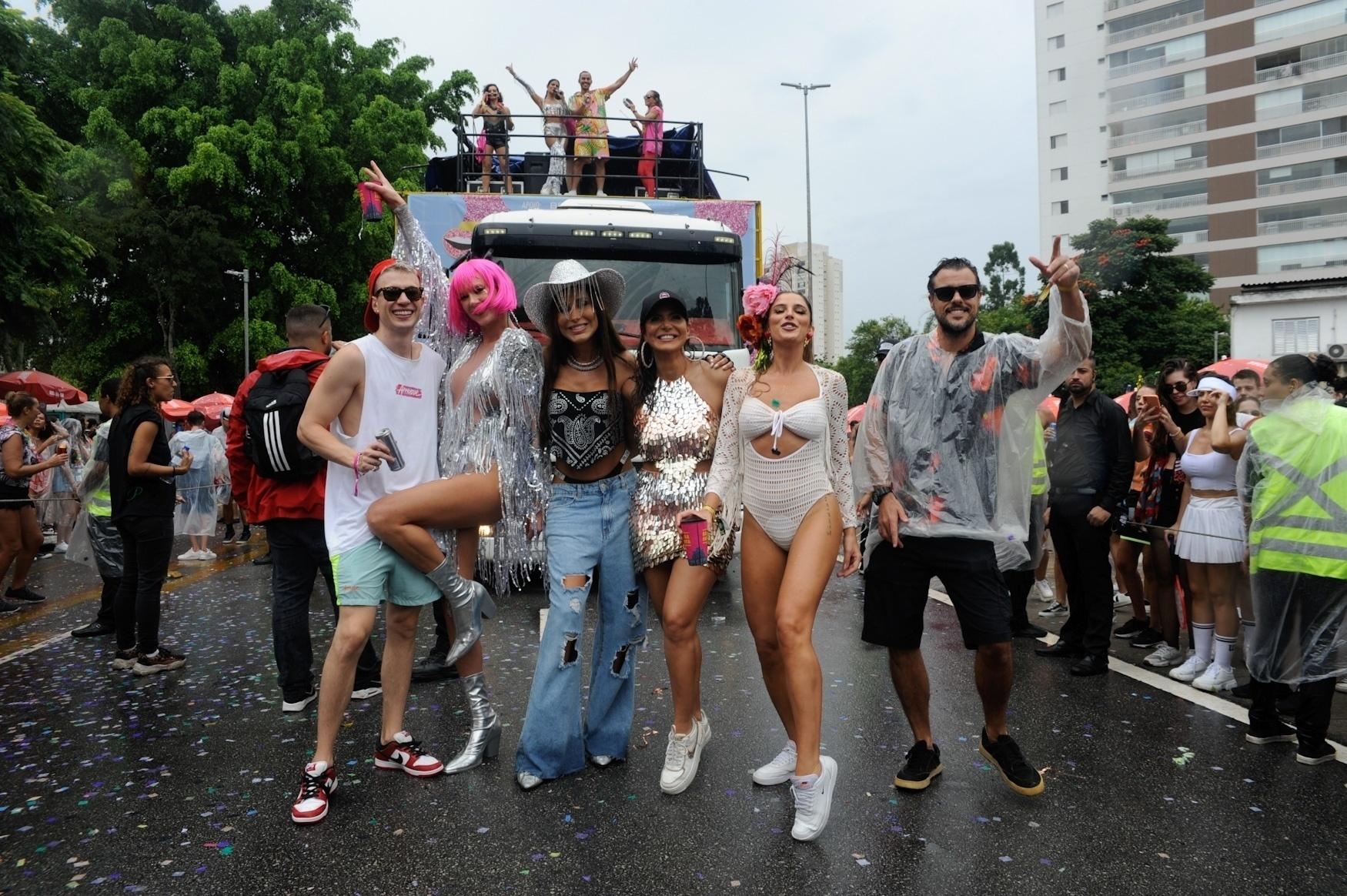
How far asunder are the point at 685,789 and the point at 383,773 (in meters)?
1.27

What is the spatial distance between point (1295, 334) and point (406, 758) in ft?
139

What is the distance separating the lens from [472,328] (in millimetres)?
4289

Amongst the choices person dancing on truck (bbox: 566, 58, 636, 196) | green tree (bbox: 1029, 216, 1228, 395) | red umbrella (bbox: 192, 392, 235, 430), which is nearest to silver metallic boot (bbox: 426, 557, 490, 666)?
person dancing on truck (bbox: 566, 58, 636, 196)

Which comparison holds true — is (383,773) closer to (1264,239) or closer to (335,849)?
(335,849)

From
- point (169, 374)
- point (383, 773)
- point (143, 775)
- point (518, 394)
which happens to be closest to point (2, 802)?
point (143, 775)

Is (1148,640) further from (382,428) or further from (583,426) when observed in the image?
(382,428)

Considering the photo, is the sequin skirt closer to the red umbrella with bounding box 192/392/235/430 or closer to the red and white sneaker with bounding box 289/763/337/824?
the red and white sneaker with bounding box 289/763/337/824

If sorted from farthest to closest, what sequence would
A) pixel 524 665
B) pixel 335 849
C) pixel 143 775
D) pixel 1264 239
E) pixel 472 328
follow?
pixel 1264 239 → pixel 524 665 → pixel 472 328 → pixel 143 775 → pixel 335 849

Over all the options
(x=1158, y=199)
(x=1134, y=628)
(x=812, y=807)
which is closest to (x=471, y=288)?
(x=812, y=807)

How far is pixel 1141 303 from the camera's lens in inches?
1510

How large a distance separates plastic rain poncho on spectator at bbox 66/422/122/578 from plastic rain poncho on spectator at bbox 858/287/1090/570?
5.27m

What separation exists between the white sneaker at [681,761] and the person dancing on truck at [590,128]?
312 inches

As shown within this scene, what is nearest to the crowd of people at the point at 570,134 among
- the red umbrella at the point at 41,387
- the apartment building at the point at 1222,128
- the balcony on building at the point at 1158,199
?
the red umbrella at the point at 41,387

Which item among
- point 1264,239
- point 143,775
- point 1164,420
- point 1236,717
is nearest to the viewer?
point 143,775
